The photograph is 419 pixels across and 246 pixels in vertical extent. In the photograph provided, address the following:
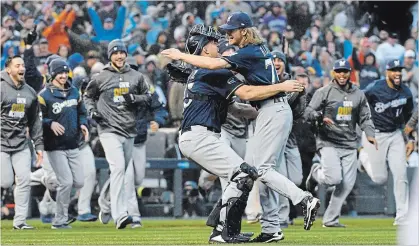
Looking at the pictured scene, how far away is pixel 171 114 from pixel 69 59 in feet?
8.02

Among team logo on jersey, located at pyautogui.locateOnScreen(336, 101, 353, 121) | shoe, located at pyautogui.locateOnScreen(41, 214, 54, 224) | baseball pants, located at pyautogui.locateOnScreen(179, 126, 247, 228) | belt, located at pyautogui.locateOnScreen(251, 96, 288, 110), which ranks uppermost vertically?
belt, located at pyautogui.locateOnScreen(251, 96, 288, 110)

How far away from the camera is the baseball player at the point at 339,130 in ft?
49.5

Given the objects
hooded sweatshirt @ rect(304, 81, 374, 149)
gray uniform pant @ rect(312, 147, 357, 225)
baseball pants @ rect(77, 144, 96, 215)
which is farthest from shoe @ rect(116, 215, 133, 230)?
hooded sweatshirt @ rect(304, 81, 374, 149)

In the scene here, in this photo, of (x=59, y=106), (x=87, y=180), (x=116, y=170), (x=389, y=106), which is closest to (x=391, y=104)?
(x=389, y=106)

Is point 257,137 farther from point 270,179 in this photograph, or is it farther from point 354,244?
point 354,244

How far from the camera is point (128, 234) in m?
12.5

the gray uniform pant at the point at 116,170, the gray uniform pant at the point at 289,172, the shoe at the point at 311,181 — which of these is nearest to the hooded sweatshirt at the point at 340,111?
the gray uniform pant at the point at 289,172

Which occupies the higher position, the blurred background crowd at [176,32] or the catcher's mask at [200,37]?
the blurred background crowd at [176,32]

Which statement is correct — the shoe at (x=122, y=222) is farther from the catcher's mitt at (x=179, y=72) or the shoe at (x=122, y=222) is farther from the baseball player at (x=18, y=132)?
the catcher's mitt at (x=179, y=72)

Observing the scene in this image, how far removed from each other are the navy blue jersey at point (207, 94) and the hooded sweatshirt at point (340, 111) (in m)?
4.94

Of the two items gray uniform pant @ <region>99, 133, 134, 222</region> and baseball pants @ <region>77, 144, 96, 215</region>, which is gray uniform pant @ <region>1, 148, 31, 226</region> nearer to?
gray uniform pant @ <region>99, 133, 134, 222</region>

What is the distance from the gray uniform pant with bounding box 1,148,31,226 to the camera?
14.2m

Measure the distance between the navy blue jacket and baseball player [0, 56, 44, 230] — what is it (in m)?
0.50

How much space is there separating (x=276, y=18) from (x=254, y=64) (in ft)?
42.8
